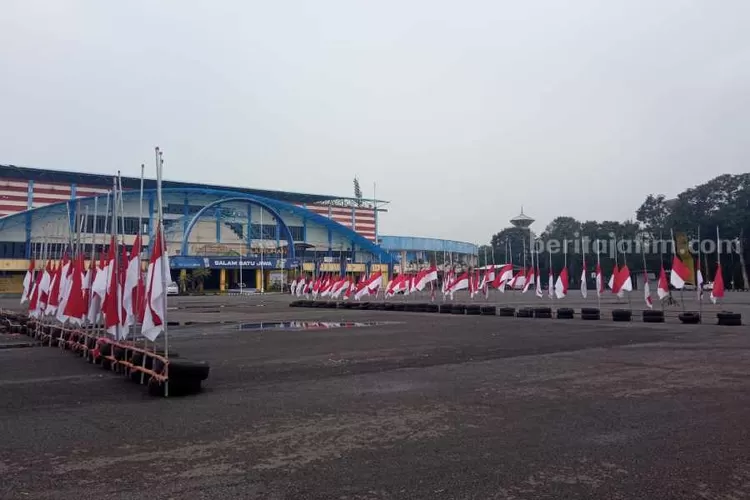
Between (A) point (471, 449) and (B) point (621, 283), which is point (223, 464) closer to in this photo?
(A) point (471, 449)

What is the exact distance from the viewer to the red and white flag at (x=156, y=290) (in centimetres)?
916

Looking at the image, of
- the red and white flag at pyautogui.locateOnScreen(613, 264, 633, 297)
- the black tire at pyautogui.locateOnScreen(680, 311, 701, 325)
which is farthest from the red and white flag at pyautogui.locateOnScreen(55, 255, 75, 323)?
the red and white flag at pyautogui.locateOnScreen(613, 264, 633, 297)

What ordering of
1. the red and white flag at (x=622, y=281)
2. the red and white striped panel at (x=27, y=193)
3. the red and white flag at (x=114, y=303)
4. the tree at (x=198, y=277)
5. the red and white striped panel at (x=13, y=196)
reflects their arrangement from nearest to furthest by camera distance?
the red and white flag at (x=114, y=303) < the red and white flag at (x=622, y=281) < the tree at (x=198, y=277) < the red and white striped panel at (x=13, y=196) < the red and white striped panel at (x=27, y=193)

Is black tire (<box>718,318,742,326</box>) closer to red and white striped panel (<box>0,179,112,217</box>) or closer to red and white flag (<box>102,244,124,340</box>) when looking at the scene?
red and white flag (<box>102,244,124,340</box>)

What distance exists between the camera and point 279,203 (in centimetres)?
8938

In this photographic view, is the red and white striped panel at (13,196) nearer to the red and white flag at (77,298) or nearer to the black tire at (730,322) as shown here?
the red and white flag at (77,298)

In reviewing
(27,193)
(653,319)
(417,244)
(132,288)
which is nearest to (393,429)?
(132,288)

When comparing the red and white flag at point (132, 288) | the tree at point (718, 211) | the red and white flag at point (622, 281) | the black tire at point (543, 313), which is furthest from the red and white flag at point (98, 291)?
the tree at point (718, 211)

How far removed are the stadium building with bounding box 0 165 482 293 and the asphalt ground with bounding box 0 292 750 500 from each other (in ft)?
211

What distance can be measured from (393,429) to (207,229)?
283 feet

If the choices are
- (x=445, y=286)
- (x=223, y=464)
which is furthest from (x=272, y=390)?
(x=445, y=286)

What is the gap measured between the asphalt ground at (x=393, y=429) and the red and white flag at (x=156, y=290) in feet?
3.53

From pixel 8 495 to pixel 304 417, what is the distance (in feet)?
10.9

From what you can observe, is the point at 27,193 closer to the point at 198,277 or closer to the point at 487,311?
the point at 198,277
